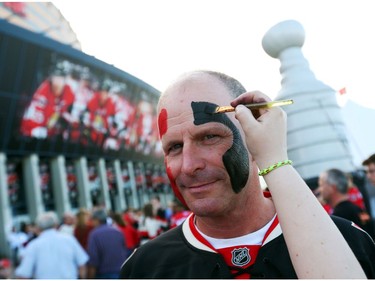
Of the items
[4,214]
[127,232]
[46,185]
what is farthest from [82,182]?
[127,232]

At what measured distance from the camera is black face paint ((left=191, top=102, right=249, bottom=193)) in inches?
66.0

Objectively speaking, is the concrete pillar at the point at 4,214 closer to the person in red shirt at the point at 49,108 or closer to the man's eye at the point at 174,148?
the person in red shirt at the point at 49,108

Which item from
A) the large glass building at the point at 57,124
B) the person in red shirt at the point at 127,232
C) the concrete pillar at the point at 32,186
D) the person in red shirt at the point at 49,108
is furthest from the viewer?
the concrete pillar at the point at 32,186

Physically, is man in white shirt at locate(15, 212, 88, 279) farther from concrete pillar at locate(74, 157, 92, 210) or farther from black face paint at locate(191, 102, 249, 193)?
concrete pillar at locate(74, 157, 92, 210)

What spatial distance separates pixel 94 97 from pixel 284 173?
2348cm

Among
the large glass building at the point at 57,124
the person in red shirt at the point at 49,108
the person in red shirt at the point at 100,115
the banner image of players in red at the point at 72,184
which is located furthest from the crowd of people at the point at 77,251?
the banner image of players in red at the point at 72,184

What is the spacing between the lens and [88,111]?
23500 mm

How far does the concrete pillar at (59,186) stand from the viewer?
23.5m

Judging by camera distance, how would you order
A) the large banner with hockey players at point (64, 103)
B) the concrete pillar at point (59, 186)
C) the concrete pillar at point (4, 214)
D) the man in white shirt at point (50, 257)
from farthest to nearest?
the concrete pillar at point (59, 186), the large banner with hockey players at point (64, 103), the concrete pillar at point (4, 214), the man in white shirt at point (50, 257)

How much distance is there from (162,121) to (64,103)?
20961 mm

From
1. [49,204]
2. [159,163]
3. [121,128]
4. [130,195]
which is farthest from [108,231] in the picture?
[159,163]

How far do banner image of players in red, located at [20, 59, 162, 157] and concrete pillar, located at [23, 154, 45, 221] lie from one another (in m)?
1.54

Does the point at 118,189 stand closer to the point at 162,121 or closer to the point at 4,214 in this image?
the point at 4,214

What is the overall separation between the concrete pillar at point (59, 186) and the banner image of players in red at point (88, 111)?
66.1 inches
